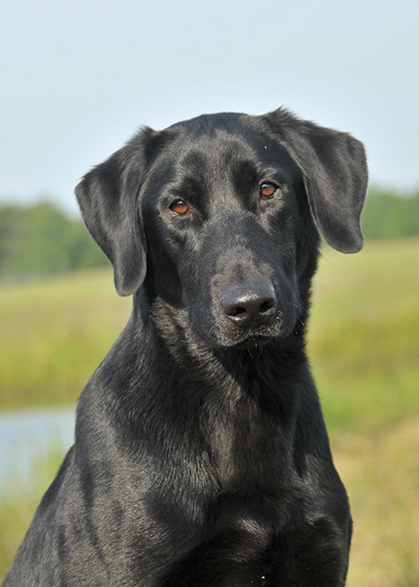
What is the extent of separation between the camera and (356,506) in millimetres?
8188

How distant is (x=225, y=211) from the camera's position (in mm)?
3312

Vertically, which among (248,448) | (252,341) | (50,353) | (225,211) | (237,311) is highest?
(225,211)

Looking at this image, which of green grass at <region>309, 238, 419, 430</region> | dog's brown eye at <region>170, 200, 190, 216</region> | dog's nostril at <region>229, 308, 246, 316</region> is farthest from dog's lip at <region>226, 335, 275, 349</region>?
green grass at <region>309, 238, 419, 430</region>

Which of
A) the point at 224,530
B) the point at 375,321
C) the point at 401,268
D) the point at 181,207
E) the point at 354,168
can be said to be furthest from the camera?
the point at 401,268

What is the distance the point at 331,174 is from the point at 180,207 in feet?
2.72

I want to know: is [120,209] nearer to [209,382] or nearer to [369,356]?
[209,382]

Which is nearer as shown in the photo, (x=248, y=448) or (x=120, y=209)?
(x=248, y=448)

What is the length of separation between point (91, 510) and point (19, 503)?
257 inches

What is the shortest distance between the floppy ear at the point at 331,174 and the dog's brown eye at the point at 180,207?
646mm

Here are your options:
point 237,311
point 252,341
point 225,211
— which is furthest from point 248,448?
point 225,211

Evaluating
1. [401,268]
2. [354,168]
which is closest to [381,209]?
[401,268]

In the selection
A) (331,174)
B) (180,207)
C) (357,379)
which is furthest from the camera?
(357,379)

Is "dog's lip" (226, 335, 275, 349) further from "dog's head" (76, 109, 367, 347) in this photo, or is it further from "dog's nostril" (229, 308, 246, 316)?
"dog's nostril" (229, 308, 246, 316)

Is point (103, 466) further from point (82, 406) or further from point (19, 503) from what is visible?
point (19, 503)
